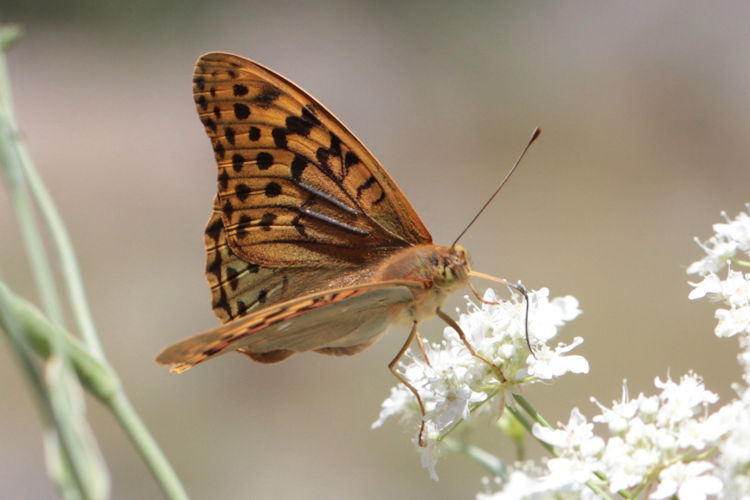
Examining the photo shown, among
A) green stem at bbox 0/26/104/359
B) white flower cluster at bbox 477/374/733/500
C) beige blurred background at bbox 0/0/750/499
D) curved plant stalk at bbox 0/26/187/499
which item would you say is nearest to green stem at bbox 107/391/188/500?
curved plant stalk at bbox 0/26/187/499

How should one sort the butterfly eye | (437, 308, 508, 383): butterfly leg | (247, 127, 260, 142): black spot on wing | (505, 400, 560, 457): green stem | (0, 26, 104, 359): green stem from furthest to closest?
(247, 127, 260, 142): black spot on wing
the butterfly eye
(437, 308, 508, 383): butterfly leg
(505, 400, 560, 457): green stem
(0, 26, 104, 359): green stem

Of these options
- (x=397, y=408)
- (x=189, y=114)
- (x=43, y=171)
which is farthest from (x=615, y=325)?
(x=43, y=171)

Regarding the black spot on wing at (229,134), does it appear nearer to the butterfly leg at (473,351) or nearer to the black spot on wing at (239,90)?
the black spot on wing at (239,90)

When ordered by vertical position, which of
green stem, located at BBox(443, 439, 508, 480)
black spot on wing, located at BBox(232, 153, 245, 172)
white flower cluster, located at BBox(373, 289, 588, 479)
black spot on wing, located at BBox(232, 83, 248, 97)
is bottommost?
green stem, located at BBox(443, 439, 508, 480)

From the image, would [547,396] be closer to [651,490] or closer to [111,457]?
[111,457]

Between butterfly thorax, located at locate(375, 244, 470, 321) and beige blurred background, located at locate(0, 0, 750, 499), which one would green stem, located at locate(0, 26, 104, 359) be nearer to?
butterfly thorax, located at locate(375, 244, 470, 321)

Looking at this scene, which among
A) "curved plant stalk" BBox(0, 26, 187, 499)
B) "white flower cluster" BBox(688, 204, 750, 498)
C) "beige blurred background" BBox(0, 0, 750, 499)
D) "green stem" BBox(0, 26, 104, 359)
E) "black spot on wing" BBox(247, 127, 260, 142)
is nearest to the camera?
"curved plant stalk" BBox(0, 26, 187, 499)

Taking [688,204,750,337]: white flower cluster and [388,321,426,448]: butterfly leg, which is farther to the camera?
[388,321,426,448]: butterfly leg

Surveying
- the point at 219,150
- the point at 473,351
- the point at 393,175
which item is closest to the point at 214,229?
the point at 219,150

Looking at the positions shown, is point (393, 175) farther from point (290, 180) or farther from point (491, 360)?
point (491, 360)
